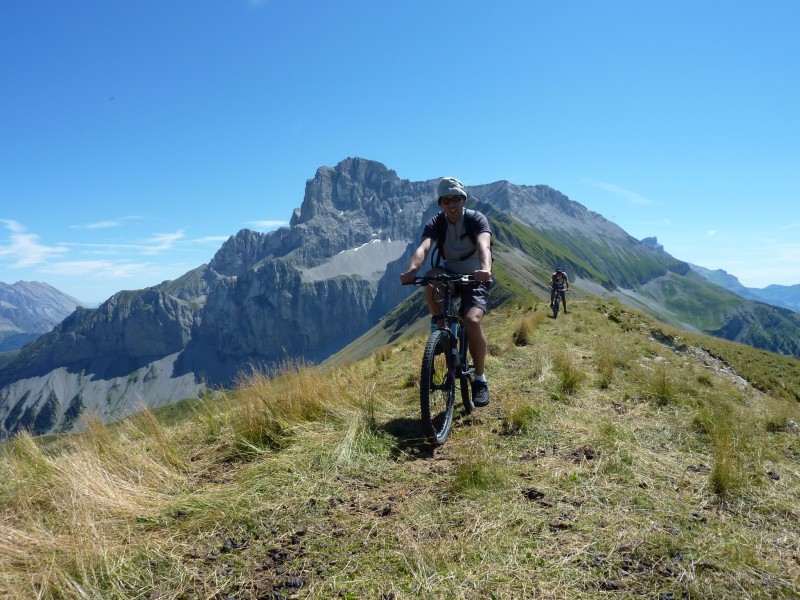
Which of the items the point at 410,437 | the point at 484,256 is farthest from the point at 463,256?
the point at 410,437

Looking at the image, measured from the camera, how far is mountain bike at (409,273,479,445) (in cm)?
508

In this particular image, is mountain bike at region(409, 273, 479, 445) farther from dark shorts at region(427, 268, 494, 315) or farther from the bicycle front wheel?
dark shorts at region(427, 268, 494, 315)

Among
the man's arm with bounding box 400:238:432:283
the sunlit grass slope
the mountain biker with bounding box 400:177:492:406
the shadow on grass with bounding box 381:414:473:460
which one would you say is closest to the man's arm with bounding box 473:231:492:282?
the mountain biker with bounding box 400:177:492:406

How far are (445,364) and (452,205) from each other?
7.32 feet

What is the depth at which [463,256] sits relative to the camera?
6.33m

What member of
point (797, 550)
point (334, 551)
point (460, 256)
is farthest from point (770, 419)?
point (334, 551)

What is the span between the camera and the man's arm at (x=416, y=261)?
561cm

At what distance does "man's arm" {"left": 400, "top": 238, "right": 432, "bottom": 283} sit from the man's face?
0.48 meters

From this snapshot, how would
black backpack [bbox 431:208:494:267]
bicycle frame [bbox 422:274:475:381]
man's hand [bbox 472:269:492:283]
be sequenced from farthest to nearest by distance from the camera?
1. black backpack [bbox 431:208:494:267]
2. bicycle frame [bbox 422:274:475:381]
3. man's hand [bbox 472:269:492:283]

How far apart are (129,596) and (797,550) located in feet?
14.4

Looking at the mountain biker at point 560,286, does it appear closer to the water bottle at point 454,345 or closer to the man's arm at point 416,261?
the man's arm at point 416,261

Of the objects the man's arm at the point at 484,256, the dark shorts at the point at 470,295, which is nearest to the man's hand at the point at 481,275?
the man's arm at the point at 484,256

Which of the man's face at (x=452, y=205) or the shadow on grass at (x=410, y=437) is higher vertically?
the man's face at (x=452, y=205)

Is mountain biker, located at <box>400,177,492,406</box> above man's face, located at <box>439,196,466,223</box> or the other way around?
the other way around
